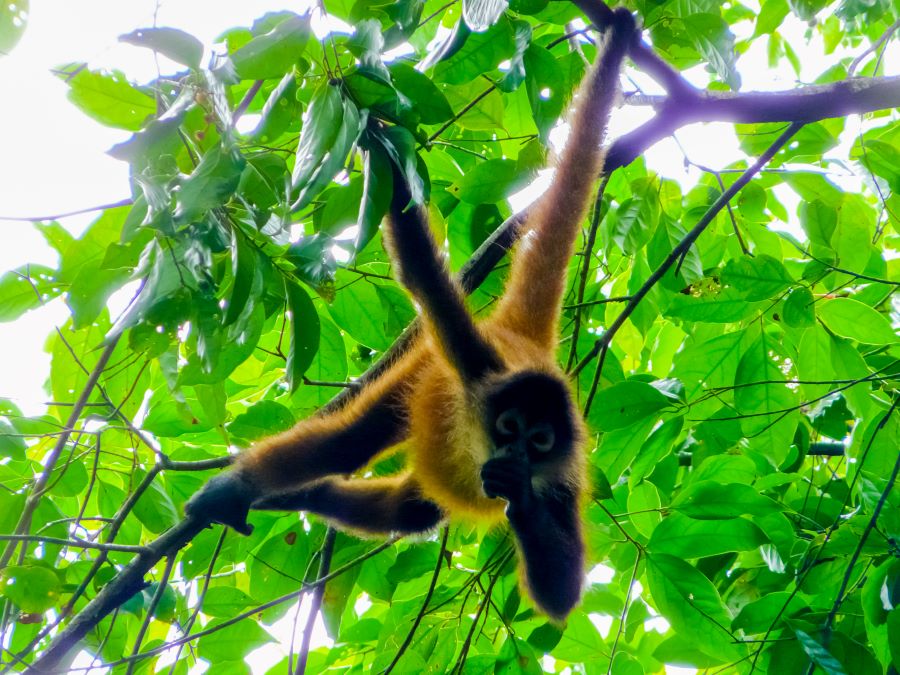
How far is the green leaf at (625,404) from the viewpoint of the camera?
3.79 m

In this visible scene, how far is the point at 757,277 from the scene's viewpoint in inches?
154

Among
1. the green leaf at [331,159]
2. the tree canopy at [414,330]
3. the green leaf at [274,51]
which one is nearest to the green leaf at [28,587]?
the tree canopy at [414,330]

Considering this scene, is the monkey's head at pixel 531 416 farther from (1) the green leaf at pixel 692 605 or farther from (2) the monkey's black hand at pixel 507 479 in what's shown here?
(1) the green leaf at pixel 692 605

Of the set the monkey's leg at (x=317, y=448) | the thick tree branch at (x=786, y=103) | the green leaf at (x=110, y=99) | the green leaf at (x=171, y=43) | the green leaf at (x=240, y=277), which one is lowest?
the monkey's leg at (x=317, y=448)

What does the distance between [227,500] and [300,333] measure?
172 cm

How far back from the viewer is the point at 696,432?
191 inches

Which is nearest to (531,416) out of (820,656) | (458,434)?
(458,434)

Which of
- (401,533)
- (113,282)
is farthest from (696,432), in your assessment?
(113,282)

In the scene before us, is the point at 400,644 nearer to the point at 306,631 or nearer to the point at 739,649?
the point at 306,631

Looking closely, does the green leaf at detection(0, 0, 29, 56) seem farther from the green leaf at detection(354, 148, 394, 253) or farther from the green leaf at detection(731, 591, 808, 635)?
the green leaf at detection(731, 591, 808, 635)

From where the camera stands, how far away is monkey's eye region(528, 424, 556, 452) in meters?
4.60

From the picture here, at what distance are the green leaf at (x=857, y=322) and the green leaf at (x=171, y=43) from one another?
3.24 meters

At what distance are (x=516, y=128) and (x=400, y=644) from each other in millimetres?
2872

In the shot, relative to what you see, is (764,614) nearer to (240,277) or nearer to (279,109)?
(240,277)
